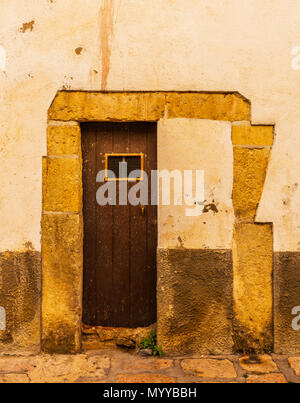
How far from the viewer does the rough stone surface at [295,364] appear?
10.3 ft

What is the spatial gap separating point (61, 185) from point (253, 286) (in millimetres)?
1903

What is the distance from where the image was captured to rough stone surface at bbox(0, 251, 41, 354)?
11.5 feet

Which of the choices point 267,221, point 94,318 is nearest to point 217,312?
point 267,221

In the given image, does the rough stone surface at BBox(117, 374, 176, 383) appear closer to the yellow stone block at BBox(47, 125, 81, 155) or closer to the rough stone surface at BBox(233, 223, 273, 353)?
the rough stone surface at BBox(233, 223, 273, 353)

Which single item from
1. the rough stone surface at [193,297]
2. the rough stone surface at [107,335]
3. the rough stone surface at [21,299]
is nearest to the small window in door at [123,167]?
the rough stone surface at [193,297]

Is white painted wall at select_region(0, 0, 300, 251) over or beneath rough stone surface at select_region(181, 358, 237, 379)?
over

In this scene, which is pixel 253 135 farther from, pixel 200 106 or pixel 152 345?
pixel 152 345

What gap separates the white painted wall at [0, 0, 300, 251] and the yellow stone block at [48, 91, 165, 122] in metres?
0.07

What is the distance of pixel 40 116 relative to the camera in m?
3.50

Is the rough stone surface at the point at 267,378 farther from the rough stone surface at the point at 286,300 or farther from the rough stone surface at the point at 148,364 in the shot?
the rough stone surface at the point at 148,364

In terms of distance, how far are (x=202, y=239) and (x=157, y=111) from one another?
1.19m

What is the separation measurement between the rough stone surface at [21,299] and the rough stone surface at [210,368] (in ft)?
4.40

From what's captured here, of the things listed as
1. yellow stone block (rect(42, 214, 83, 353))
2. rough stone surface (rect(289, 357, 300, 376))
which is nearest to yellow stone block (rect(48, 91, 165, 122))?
yellow stone block (rect(42, 214, 83, 353))

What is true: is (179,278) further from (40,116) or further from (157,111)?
(40,116)
